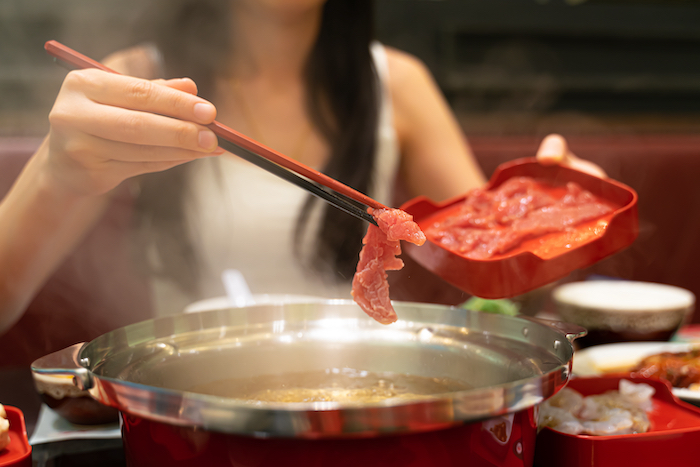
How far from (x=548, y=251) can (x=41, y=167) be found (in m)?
1.05

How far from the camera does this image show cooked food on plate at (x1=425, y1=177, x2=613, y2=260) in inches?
39.8

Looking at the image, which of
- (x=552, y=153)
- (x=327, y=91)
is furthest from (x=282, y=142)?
(x=552, y=153)

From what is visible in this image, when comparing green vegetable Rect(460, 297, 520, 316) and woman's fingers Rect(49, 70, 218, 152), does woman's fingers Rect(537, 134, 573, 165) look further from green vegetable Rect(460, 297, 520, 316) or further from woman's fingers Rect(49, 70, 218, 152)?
woman's fingers Rect(49, 70, 218, 152)

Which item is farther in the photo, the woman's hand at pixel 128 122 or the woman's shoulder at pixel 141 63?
the woman's shoulder at pixel 141 63

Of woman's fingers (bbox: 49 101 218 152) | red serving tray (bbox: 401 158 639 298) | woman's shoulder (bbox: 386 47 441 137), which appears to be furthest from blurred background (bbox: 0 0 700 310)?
woman's fingers (bbox: 49 101 218 152)

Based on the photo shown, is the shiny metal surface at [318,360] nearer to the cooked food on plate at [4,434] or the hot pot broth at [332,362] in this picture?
the hot pot broth at [332,362]

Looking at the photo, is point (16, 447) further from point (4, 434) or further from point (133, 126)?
point (133, 126)

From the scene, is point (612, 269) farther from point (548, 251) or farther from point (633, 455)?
point (633, 455)

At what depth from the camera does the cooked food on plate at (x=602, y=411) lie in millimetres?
800

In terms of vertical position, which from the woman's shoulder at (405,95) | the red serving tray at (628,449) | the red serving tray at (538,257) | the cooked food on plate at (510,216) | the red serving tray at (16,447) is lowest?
the red serving tray at (628,449)

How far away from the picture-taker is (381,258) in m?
0.94

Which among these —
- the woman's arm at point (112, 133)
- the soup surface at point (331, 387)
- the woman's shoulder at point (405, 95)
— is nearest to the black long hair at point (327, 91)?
the woman's shoulder at point (405, 95)

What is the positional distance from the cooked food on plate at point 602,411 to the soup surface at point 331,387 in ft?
0.49

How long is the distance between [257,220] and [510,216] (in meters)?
1.20
